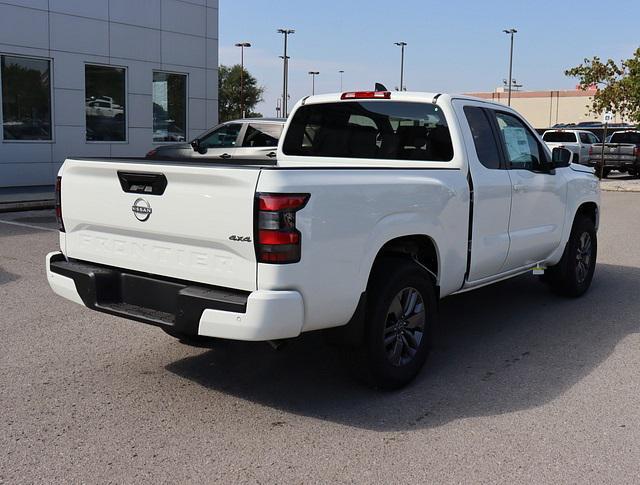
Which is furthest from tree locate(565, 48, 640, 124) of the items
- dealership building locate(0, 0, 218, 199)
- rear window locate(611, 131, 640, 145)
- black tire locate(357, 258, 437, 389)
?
black tire locate(357, 258, 437, 389)

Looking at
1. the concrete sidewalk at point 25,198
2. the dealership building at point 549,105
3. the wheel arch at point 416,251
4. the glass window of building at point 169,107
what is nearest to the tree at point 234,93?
the dealership building at point 549,105

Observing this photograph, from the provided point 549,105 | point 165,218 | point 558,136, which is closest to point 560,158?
point 165,218

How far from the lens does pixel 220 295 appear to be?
4.00 meters

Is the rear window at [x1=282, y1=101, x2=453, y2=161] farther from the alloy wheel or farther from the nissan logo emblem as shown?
the nissan logo emblem

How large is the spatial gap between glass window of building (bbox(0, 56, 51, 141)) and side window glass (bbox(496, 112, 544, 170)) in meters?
13.4

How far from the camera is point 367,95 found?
5.85 metres

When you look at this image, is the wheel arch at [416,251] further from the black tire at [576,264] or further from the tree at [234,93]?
the tree at [234,93]

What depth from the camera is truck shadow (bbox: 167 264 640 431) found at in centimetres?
448

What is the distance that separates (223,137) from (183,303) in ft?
39.6

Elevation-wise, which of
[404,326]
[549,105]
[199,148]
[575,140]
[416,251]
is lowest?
[404,326]

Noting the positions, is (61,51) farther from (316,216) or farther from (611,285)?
(316,216)

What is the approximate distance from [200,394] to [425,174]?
6.63 feet

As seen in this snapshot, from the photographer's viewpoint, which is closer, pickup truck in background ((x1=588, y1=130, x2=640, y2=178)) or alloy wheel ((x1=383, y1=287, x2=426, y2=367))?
alloy wheel ((x1=383, y1=287, x2=426, y2=367))

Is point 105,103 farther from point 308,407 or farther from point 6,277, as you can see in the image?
point 308,407
